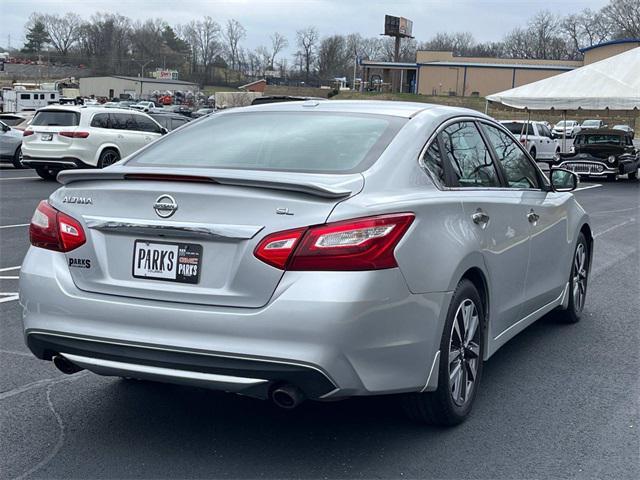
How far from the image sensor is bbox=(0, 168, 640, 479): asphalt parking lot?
3.87 meters

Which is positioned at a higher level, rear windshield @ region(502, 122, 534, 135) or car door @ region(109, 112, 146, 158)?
car door @ region(109, 112, 146, 158)

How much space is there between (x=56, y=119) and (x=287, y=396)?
1796 centimetres

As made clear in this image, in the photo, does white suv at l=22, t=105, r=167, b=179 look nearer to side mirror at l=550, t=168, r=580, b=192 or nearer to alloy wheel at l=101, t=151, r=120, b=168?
alloy wheel at l=101, t=151, r=120, b=168

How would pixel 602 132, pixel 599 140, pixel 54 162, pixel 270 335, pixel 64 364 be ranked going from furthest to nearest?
pixel 602 132
pixel 599 140
pixel 54 162
pixel 64 364
pixel 270 335

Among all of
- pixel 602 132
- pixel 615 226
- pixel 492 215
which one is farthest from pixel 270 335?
pixel 602 132

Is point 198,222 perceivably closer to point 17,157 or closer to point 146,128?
point 146,128

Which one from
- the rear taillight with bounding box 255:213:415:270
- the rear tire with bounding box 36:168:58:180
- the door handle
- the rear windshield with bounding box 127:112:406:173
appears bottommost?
the rear tire with bounding box 36:168:58:180

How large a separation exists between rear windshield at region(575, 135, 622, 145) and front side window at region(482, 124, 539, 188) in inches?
830

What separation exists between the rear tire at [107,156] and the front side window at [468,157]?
16.1 meters

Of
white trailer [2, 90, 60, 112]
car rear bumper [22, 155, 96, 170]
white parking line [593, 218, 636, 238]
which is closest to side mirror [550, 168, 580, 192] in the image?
white parking line [593, 218, 636, 238]

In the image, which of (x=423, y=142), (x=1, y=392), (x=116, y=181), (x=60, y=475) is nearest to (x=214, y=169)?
(x=116, y=181)

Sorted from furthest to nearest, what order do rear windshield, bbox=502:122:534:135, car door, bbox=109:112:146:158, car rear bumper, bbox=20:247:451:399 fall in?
rear windshield, bbox=502:122:534:135, car door, bbox=109:112:146:158, car rear bumper, bbox=20:247:451:399

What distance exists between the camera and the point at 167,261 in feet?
12.3

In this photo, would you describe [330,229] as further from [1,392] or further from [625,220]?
[625,220]
